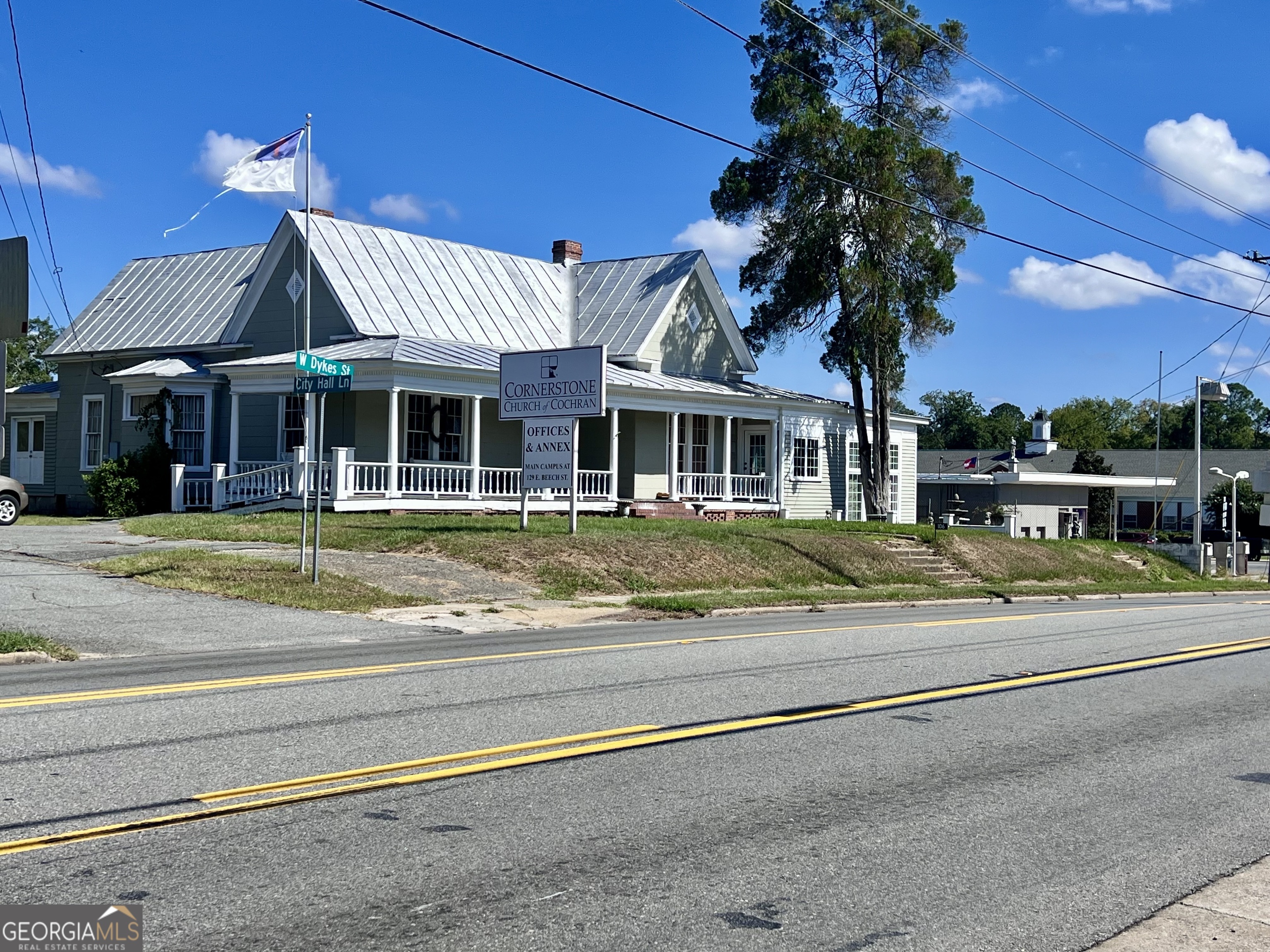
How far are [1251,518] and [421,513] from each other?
58.0 meters

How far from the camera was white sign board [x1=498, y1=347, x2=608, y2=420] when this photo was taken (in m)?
24.4

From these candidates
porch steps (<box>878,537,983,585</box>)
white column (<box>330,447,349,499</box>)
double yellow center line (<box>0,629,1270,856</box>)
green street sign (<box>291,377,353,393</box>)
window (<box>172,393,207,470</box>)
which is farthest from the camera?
window (<box>172,393,207,470</box>)

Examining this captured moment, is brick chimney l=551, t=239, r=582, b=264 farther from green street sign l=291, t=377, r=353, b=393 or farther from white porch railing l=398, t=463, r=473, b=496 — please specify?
green street sign l=291, t=377, r=353, b=393

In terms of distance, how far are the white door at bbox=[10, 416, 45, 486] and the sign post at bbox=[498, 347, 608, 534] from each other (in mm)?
18501

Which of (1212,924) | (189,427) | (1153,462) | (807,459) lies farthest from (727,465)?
(1153,462)

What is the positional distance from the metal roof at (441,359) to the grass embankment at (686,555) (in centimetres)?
359

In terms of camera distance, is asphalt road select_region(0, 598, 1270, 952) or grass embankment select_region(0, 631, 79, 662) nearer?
asphalt road select_region(0, 598, 1270, 952)

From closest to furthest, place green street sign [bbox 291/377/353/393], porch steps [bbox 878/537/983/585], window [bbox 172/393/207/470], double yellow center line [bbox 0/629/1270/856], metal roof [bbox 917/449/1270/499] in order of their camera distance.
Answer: double yellow center line [bbox 0/629/1270/856] → green street sign [bbox 291/377/353/393] → porch steps [bbox 878/537/983/585] → window [bbox 172/393/207/470] → metal roof [bbox 917/449/1270/499]

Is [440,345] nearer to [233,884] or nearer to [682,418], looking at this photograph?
[682,418]

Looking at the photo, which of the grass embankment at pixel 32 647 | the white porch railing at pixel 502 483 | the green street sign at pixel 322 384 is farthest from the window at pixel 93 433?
the grass embankment at pixel 32 647

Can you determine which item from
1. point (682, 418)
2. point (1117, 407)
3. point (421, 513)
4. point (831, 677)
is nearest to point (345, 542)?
point (421, 513)

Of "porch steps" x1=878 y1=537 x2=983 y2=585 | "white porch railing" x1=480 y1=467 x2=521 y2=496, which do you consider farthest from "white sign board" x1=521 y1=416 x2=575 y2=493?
"porch steps" x1=878 y1=537 x2=983 y2=585

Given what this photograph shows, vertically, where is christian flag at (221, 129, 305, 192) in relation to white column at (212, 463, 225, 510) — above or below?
above

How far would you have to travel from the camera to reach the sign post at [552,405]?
24.5 m
